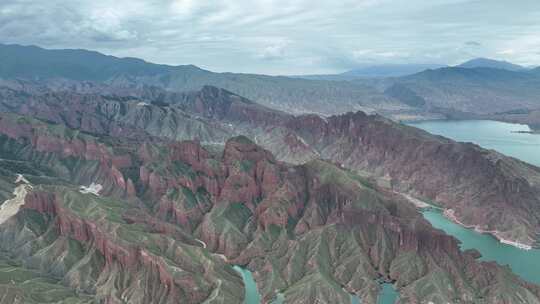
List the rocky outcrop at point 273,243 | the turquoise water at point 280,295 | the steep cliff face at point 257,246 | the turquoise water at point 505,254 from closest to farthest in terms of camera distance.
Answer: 1. the steep cliff face at point 257,246
2. the rocky outcrop at point 273,243
3. the turquoise water at point 280,295
4. the turquoise water at point 505,254

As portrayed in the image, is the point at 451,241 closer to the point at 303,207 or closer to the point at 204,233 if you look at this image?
the point at 303,207

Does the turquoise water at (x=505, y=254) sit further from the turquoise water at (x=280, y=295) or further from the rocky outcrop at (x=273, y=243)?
the turquoise water at (x=280, y=295)

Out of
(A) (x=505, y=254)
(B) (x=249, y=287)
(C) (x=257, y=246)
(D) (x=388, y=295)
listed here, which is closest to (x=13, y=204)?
(C) (x=257, y=246)

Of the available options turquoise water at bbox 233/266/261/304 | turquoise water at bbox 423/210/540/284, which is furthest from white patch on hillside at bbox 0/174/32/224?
turquoise water at bbox 423/210/540/284

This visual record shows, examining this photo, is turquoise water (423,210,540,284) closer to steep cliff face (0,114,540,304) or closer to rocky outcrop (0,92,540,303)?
steep cliff face (0,114,540,304)

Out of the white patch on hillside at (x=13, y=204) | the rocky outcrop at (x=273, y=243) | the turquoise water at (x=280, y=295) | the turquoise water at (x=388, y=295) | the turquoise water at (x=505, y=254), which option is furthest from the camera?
the white patch on hillside at (x=13, y=204)

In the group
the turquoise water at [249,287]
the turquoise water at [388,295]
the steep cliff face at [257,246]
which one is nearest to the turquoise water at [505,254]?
the steep cliff face at [257,246]

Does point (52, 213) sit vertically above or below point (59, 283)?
above

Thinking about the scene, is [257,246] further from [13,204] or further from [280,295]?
[13,204]

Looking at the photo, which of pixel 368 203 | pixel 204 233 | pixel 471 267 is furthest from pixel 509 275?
pixel 204 233
